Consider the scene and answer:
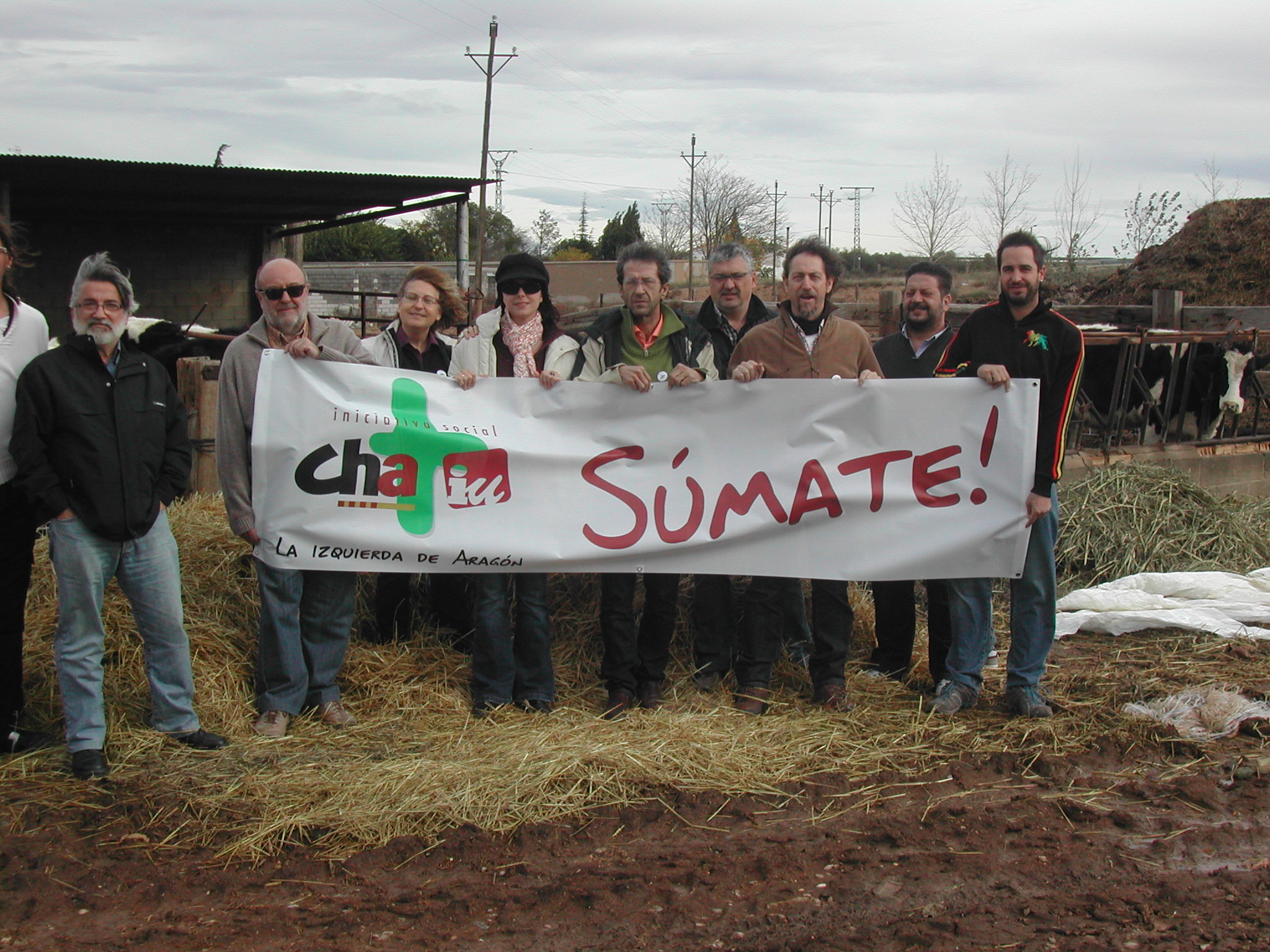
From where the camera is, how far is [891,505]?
5074 millimetres

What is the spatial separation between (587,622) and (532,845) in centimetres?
199

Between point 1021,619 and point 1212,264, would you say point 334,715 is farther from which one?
point 1212,264

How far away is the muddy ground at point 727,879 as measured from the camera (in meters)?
3.16

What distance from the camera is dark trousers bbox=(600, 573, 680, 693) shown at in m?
4.91

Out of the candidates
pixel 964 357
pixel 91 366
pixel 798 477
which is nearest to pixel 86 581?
pixel 91 366

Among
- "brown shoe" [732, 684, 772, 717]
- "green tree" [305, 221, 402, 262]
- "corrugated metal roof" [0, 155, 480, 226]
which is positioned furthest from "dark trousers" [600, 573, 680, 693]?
"green tree" [305, 221, 402, 262]

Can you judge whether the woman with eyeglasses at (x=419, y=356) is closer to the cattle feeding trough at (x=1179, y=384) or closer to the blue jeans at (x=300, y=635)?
the blue jeans at (x=300, y=635)

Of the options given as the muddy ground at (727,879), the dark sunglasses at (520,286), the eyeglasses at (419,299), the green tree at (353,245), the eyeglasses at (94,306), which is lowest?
the muddy ground at (727,879)

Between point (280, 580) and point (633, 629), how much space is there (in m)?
1.53

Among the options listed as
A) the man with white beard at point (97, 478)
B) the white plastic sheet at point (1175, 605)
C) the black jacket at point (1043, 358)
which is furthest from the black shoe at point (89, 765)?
the white plastic sheet at point (1175, 605)

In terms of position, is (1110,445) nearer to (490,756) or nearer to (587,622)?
(587,622)

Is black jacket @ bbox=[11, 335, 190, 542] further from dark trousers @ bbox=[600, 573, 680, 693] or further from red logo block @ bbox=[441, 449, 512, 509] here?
dark trousers @ bbox=[600, 573, 680, 693]

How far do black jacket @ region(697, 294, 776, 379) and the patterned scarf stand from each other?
82 centimetres

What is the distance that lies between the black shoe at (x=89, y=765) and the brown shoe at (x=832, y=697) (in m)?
2.93
